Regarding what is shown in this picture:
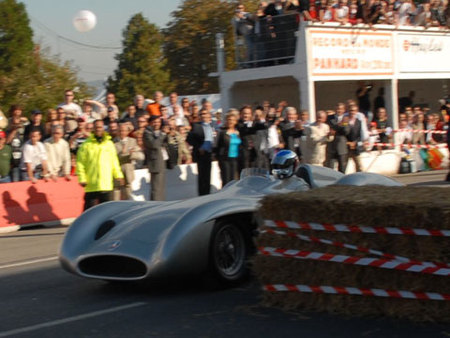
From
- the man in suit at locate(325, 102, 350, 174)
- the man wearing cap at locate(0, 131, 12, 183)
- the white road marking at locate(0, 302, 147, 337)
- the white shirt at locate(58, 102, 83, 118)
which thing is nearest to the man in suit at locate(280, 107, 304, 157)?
the man in suit at locate(325, 102, 350, 174)

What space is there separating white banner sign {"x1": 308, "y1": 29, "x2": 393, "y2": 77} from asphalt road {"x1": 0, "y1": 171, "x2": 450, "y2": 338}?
16562 mm

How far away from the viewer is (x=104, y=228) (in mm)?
7828

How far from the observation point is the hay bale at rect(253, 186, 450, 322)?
607 cm

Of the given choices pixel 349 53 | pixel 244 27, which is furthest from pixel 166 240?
pixel 349 53

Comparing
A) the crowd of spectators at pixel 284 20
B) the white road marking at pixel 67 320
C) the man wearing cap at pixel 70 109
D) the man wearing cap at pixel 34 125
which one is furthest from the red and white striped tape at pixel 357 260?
the crowd of spectators at pixel 284 20

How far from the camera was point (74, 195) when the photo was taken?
1533 centimetres

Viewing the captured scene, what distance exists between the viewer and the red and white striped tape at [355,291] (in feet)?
20.0

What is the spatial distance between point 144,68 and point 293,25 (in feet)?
122

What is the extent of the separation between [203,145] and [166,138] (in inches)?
29.9

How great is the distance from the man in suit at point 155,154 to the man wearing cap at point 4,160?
2.46m

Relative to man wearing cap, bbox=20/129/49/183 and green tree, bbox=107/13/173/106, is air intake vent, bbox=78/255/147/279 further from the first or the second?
green tree, bbox=107/13/173/106

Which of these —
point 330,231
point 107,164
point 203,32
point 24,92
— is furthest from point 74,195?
point 203,32

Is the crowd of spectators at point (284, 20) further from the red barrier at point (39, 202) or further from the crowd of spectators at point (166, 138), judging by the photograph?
the red barrier at point (39, 202)

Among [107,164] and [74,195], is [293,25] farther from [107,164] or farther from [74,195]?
[107,164]
